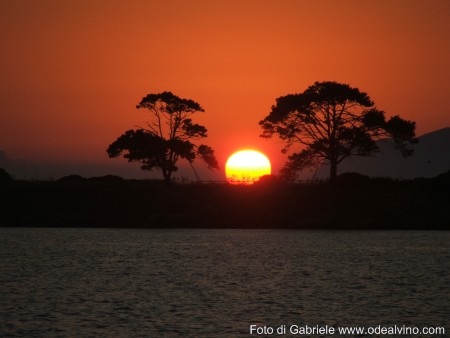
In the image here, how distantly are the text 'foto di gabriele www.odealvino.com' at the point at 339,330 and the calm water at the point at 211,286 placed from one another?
85 centimetres

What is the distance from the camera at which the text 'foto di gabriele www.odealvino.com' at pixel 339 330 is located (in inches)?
1423

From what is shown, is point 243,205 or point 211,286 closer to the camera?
point 211,286

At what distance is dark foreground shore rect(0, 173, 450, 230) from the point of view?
109 metres

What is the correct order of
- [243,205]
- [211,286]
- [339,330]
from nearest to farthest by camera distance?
[339,330], [211,286], [243,205]

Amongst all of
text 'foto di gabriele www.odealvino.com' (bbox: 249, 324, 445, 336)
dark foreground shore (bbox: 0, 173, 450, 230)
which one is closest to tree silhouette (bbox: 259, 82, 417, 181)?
dark foreground shore (bbox: 0, 173, 450, 230)

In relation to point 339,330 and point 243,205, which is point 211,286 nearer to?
point 339,330

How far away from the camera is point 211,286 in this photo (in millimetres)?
53094

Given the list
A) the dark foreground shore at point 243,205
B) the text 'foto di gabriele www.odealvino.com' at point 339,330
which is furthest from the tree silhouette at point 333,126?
the text 'foto di gabriele www.odealvino.com' at point 339,330

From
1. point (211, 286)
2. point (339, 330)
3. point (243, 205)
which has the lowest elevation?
point (339, 330)

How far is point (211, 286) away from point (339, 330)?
17.2 m

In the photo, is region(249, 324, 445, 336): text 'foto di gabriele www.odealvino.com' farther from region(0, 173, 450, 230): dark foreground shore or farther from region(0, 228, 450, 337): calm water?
region(0, 173, 450, 230): dark foreground shore

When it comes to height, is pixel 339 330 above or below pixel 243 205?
below

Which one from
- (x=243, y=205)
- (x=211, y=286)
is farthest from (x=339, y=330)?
(x=243, y=205)

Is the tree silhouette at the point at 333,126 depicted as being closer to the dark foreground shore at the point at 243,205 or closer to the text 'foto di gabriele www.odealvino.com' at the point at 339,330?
the dark foreground shore at the point at 243,205
